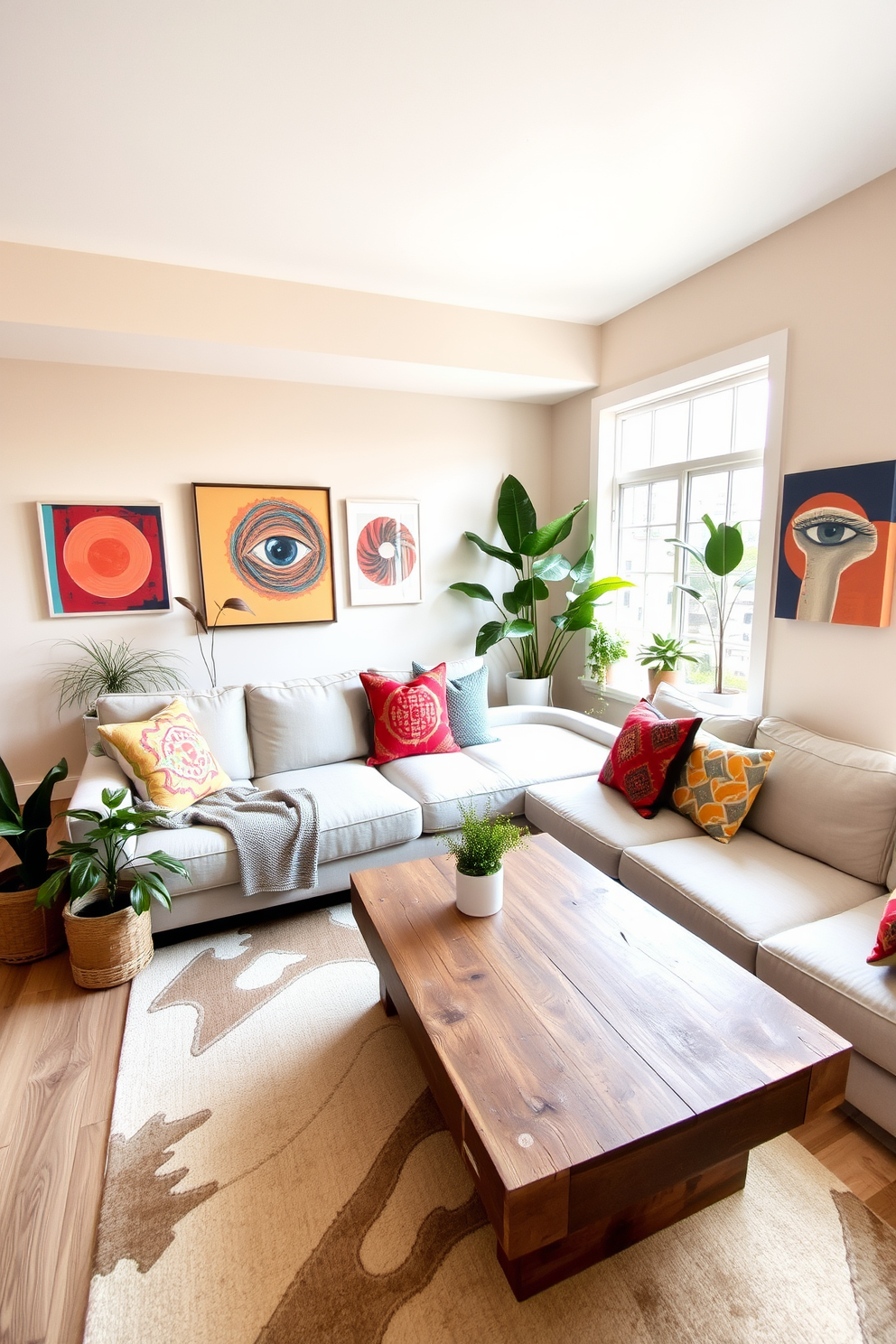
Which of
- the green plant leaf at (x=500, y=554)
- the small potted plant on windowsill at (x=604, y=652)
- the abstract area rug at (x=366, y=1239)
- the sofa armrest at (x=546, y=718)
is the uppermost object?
the green plant leaf at (x=500, y=554)

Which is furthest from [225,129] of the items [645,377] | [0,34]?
[645,377]

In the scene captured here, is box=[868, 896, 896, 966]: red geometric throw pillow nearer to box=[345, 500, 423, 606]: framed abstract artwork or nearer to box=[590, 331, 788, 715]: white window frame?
box=[590, 331, 788, 715]: white window frame

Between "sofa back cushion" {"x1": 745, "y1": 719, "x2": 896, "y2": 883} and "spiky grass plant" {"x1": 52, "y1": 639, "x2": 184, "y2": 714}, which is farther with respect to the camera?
"spiky grass plant" {"x1": 52, "y1": 639, "x2": 184, "y2": 714}

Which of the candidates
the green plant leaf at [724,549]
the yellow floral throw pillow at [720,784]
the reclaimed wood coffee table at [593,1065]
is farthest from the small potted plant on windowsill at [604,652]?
the reclaimed wood coffee table at [593,1065]

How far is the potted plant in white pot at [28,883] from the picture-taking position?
2207 millimetres

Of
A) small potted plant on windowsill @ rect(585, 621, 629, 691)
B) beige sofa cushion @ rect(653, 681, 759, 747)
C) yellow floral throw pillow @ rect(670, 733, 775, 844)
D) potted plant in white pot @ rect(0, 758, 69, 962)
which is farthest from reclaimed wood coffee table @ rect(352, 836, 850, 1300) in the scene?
small potted plant on windowsill @ rect(585, 621, 629, 691)

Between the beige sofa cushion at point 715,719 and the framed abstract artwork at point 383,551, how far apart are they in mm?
1868

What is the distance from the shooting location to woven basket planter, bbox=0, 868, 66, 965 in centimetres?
221

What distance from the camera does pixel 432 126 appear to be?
202 cm

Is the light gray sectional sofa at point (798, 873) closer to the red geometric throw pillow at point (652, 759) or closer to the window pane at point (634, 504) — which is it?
the red geometric throw pillow at point (652, 759)

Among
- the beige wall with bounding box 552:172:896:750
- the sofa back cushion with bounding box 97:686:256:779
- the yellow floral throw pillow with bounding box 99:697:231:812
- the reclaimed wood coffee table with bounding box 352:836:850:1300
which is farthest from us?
the sofa back cushion with bounding box 97:686:256:779

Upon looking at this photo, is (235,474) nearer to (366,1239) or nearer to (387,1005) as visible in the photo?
(387,1005)

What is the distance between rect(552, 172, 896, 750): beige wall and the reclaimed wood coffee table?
1378 millimetres

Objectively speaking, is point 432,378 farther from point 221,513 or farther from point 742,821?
point 742,821
